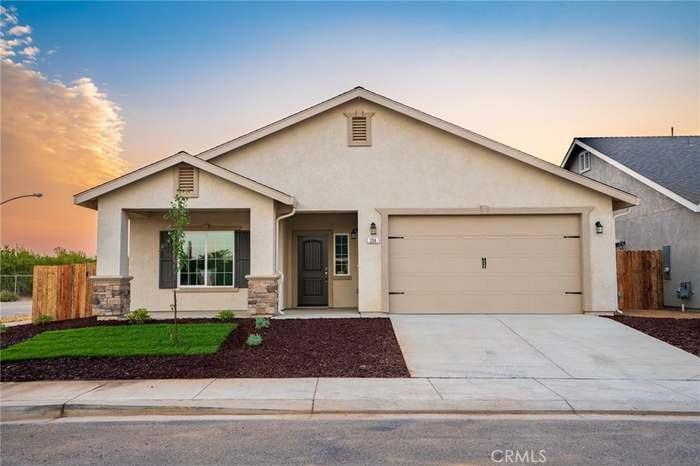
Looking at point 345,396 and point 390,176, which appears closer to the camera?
point 345,396

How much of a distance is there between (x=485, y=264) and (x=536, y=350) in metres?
4.04

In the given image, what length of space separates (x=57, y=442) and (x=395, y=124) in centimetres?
1069

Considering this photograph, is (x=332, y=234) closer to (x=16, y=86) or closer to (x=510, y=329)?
(x=510, y=329)

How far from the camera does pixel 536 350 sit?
373 inches

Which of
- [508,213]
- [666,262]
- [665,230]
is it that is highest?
[508,213]

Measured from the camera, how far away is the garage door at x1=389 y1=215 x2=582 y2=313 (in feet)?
43.3

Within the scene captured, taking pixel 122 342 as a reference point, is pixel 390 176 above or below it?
above

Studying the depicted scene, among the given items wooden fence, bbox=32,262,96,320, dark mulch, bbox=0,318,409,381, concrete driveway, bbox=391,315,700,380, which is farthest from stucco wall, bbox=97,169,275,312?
concrete driveway, bbox=391,315,700,380

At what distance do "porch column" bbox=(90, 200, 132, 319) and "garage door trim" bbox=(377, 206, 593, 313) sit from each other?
252 inches

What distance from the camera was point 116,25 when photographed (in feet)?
44.7

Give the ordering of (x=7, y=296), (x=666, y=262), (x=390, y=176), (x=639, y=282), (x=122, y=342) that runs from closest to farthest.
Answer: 1. (x=122, y=342)
2. (x=390, y=176)
3. (x=666, y=262)
4. (x=639, y=282)
5. (x=7, y=296)

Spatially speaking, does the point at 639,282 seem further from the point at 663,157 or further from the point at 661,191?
the point at 663,157

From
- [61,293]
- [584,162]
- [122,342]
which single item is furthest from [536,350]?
[584,162]

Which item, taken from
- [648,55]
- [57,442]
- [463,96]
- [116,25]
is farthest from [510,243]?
[116,25]
